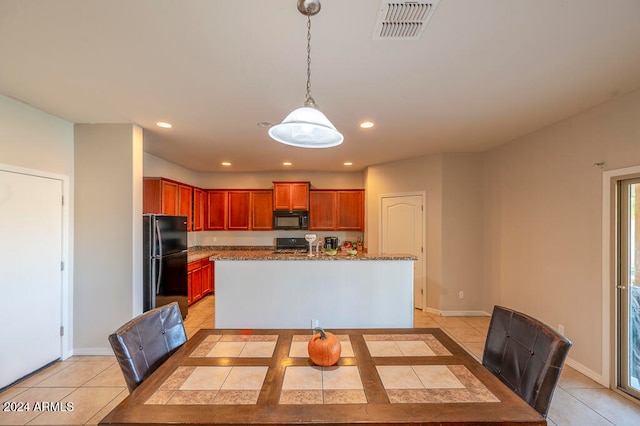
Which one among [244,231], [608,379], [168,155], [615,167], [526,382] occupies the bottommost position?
[608,379]

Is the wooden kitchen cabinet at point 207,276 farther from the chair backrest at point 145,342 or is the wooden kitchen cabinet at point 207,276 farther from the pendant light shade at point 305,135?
the pendant light shade at point 305,135

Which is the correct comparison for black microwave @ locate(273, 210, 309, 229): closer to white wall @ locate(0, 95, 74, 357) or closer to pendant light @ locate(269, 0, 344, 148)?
white wall @ locate(0, 95, 74, 357)

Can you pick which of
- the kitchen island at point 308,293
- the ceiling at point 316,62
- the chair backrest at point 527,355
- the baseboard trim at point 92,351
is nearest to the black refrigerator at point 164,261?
the baseboard trim at point 92,351

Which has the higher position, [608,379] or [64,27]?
[64,27]

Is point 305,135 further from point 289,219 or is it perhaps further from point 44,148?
point 289,219

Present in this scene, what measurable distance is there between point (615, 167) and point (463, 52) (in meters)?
1.89

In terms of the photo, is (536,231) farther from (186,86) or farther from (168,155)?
(168,155)

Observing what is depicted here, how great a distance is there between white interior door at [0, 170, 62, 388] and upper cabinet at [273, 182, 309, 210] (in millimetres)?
3380

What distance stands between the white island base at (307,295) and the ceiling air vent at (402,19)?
2318 mm

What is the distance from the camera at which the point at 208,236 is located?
6055 millimetres

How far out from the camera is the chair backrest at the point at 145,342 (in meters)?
1.31

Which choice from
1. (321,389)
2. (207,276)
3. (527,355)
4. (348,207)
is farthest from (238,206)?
(527,355)

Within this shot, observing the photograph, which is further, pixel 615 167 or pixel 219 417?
pixel 615 167

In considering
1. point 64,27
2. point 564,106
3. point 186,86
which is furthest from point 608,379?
point 64,27
